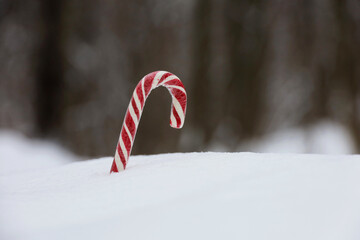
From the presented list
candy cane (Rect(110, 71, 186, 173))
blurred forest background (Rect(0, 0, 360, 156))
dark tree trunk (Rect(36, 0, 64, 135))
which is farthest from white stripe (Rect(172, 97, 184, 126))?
dark tree trunk (Rect(36, 0, 64, 135))

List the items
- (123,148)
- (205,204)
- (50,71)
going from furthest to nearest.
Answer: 1. (50,71)
2. (123,148)
3. (205,204)

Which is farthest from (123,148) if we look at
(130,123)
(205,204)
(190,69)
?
(190,69)

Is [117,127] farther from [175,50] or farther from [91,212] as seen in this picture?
[91,212]

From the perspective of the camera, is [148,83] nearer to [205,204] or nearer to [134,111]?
[134,111]

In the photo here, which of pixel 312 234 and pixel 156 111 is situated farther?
pixel 156 111

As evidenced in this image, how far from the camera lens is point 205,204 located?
1.06ft

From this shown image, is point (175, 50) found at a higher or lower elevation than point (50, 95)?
higher

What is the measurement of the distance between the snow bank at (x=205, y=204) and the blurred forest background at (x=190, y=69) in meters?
0.89

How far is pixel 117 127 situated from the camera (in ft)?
4.26

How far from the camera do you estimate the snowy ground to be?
0.30 meters

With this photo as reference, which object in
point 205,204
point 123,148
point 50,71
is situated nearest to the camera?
point 205,204

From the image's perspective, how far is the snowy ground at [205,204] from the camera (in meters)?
0.30

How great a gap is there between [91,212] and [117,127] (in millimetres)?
985

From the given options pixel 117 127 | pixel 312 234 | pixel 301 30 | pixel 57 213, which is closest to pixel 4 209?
pixel 57 213
